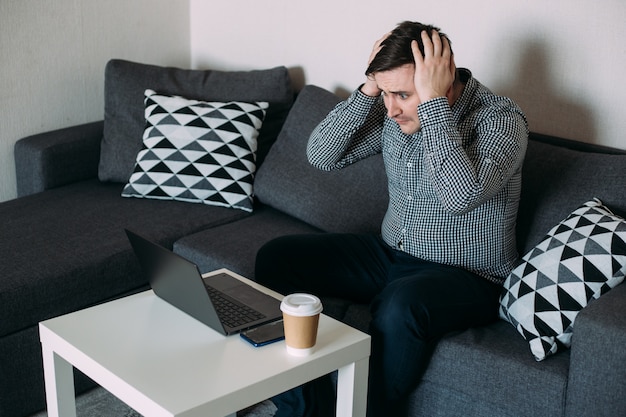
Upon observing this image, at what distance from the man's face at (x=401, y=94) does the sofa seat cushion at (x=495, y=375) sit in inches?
21.5

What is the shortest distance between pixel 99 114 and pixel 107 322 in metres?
1.70

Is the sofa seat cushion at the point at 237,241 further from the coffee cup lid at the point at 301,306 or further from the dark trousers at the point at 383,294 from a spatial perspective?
the coffee cup lid at the point at 301,306

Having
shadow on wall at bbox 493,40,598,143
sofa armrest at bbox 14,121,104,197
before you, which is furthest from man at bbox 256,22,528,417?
sofa armrest at bbox 14,121,104,197

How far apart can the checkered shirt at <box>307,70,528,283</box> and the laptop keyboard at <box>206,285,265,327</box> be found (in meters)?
0.53

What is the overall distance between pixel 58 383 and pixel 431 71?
1.13 metres

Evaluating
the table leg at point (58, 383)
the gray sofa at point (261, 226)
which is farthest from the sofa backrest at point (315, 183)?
the table leg at point (58, 383)

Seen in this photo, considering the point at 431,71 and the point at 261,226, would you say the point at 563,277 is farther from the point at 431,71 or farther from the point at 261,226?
the point at 261,226

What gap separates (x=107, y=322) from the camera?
5.88ft

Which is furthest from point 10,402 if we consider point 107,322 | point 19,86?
point 19,86

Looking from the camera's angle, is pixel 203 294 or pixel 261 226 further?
pixel 261 226

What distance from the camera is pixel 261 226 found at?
8.66ft

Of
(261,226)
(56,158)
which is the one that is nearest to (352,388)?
(261,226)

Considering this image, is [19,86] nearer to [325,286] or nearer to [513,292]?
[325,286]

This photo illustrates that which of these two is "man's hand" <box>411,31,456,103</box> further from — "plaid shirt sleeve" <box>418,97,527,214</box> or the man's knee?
the man's knee
